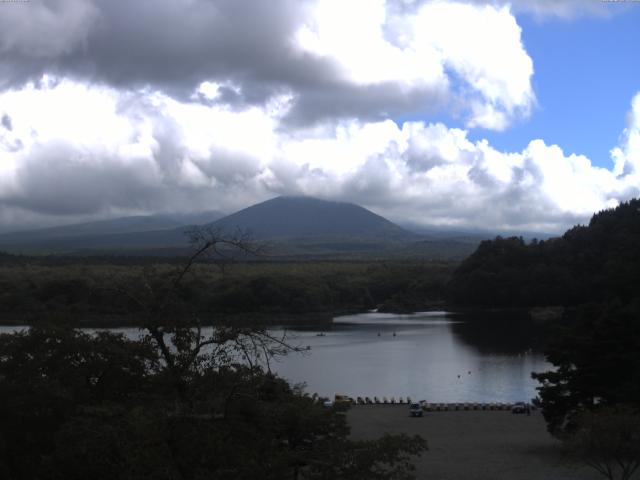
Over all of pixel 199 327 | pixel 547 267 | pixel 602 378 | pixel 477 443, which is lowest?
pixel 477 443

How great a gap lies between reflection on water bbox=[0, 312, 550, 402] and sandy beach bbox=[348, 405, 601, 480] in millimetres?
3506

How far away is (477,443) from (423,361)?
19507mm

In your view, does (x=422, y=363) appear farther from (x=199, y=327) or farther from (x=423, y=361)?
(x=199, y=327)

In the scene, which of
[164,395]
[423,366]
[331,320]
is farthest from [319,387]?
[331,320]

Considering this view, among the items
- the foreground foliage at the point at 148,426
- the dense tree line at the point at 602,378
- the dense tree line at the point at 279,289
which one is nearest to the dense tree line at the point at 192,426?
the foreground foliage at the point at 148,426

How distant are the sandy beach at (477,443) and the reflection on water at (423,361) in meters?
3.51

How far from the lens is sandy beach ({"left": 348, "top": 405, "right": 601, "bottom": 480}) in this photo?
1370 centimetres

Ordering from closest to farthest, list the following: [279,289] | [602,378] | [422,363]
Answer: [602,378], [422,363], [279,289]

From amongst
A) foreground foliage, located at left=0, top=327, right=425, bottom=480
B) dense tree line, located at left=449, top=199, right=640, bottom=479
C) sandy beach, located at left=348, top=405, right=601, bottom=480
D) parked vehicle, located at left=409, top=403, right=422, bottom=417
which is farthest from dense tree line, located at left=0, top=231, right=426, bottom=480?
parked vehicle, located at left=409, top=403, right=422, bottom=417

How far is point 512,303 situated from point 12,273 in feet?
139

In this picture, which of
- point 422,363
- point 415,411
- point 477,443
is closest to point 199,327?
point 477,443

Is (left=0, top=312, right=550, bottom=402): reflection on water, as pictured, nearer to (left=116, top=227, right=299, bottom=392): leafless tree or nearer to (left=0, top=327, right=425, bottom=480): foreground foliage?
(left=0, top=327, right=425, bottom=480): foreground foliage

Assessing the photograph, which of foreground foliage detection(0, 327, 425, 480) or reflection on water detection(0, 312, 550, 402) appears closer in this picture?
foreground foliage detection(0, 327, 425, 480)

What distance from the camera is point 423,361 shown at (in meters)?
36.4
